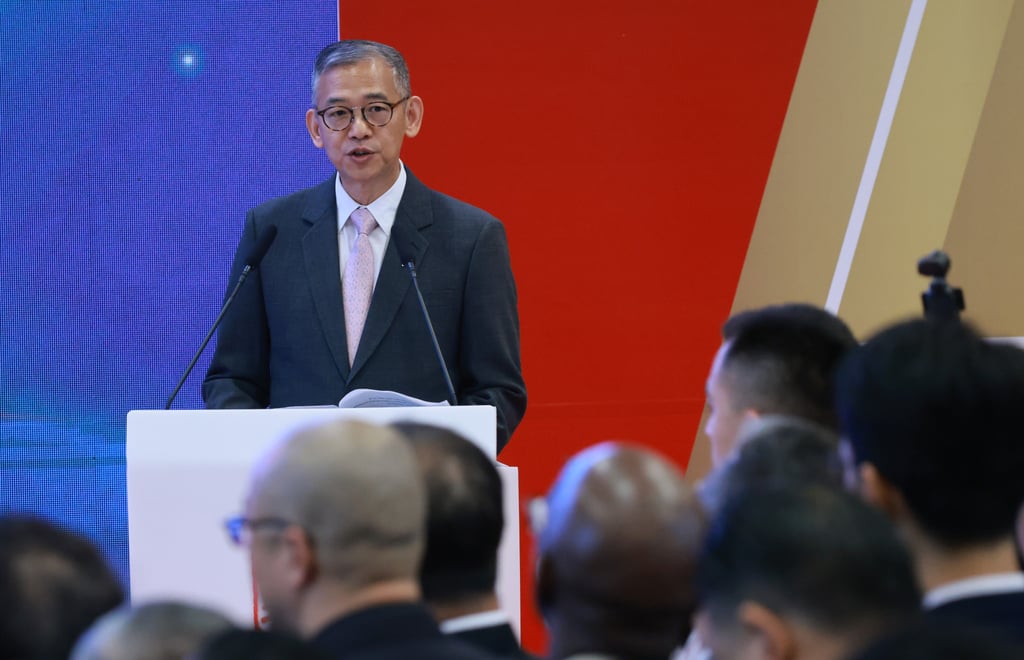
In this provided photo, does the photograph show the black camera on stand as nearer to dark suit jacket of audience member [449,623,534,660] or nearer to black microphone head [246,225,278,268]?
dark suit jacket of audience member [449,623,534,660]

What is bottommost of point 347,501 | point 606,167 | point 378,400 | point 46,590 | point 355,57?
point 378,400

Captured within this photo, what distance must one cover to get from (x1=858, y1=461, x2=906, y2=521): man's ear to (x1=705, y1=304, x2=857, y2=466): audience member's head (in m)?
0.49

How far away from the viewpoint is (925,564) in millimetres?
1594

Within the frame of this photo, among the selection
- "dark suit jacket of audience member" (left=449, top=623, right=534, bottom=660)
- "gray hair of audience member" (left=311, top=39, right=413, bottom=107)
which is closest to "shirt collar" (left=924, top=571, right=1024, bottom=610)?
"dark suit jacket of audience member" (left=449, top=623, right=534, bottom=660)

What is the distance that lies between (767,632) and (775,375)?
0.91 metres

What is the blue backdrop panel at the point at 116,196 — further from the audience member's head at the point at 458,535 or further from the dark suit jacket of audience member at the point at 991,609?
the dark suit jacket of audience member at the point at 991,609

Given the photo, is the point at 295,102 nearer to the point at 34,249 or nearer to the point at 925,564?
the point at 34,249

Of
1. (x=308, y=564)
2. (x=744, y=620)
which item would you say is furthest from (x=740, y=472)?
(x=308, y=564)

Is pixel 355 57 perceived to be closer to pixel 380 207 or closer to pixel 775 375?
pixel 380 207

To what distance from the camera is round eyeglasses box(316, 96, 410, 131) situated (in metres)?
3.33

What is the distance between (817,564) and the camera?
129cm

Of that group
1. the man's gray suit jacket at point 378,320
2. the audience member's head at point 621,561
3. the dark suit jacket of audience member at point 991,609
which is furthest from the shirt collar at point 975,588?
the man's gray suit jacket at point 378,320

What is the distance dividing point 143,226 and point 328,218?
119 centimetres

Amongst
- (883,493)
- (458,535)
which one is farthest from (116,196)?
(883,493)
